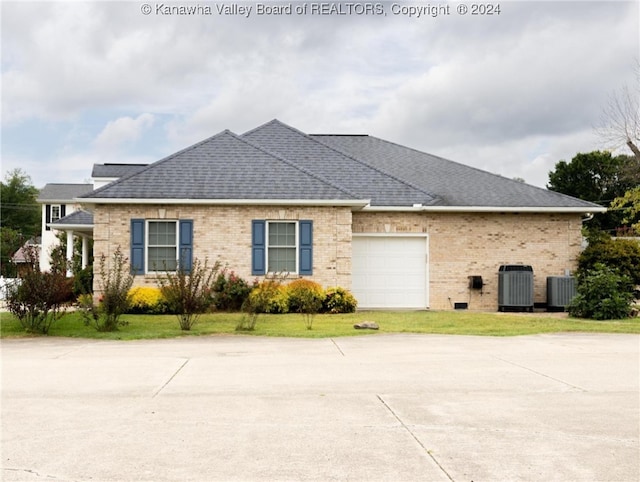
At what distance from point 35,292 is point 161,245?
6.10m

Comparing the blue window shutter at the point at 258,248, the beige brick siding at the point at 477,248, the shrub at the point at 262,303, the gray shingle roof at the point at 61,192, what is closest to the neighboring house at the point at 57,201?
the gray shingle roof at the point at 61,192

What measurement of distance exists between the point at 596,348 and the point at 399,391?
579 cm

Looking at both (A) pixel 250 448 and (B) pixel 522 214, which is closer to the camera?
(A) pixel 250 448

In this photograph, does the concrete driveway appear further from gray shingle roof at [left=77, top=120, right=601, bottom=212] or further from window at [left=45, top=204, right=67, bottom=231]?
window at [left=45, top=204, right=67, bottom=231]

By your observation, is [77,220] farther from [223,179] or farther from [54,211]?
[54,211]

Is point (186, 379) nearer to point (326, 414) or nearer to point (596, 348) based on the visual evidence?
point (326, 414)

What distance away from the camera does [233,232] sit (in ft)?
67.9

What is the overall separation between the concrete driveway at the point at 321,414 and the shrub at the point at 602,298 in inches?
262

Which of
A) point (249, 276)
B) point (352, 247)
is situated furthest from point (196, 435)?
point (352, 247)

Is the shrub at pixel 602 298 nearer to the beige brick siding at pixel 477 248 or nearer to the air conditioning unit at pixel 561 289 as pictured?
the air conditioning unit at pixel 561 289

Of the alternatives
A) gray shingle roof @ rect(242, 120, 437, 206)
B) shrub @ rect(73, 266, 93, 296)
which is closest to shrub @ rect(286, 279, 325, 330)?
gray shingle roof @ rect(242, 120, 437, 206)

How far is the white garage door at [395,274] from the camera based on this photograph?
22.3 m

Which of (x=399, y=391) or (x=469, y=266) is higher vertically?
(x=469, y=266)

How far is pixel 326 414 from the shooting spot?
7.18 m
